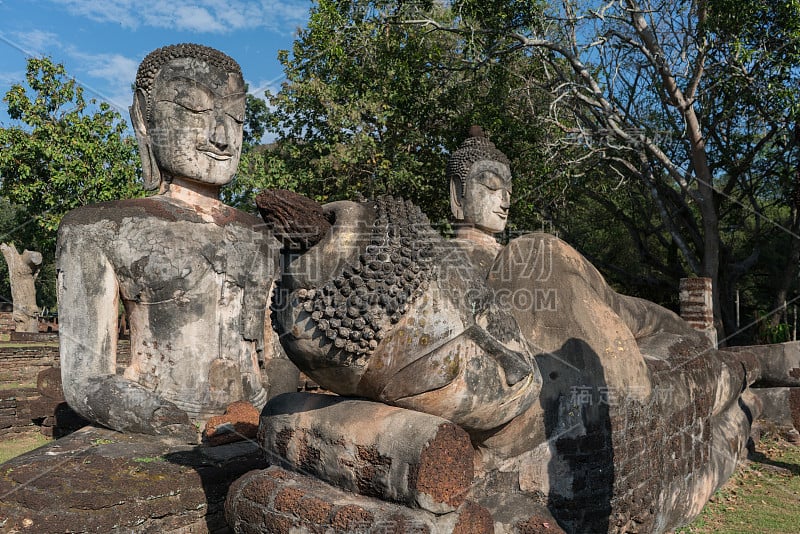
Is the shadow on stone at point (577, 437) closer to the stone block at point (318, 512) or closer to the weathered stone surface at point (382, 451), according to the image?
the stone block at point (318, 512)

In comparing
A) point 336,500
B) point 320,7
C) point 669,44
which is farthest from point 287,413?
point 669,44

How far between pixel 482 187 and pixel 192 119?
7.46 feet

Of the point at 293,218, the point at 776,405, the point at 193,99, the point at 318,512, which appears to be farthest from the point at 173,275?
the point at 776,405

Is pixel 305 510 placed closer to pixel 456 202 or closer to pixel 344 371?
pixel 344 371

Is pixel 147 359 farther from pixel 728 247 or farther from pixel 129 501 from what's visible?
pixel 728 247

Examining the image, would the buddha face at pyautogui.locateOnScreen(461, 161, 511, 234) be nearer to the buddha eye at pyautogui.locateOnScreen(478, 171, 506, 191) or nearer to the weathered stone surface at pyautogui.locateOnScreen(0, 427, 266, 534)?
Answer: the buddha eye at pyautogui.locateOnScreen(478, 171, 506, 191)

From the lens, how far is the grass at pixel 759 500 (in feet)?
15.5

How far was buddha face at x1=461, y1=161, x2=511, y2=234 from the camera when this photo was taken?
528 centimetres

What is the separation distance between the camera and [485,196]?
5297mm

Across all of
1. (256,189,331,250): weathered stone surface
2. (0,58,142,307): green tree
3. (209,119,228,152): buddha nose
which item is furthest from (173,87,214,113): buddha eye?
(0,58,142,307): green tree

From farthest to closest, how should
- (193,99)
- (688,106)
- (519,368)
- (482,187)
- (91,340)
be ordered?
(688,106) → (482,187) → (193,99) → (91,340) → (519,368)

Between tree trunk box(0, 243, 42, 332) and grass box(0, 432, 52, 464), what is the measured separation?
13.9m

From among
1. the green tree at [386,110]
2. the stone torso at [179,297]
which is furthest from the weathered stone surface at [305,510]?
the green tree at [386,110]

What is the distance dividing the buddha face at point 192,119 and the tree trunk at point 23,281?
17.8 metres
